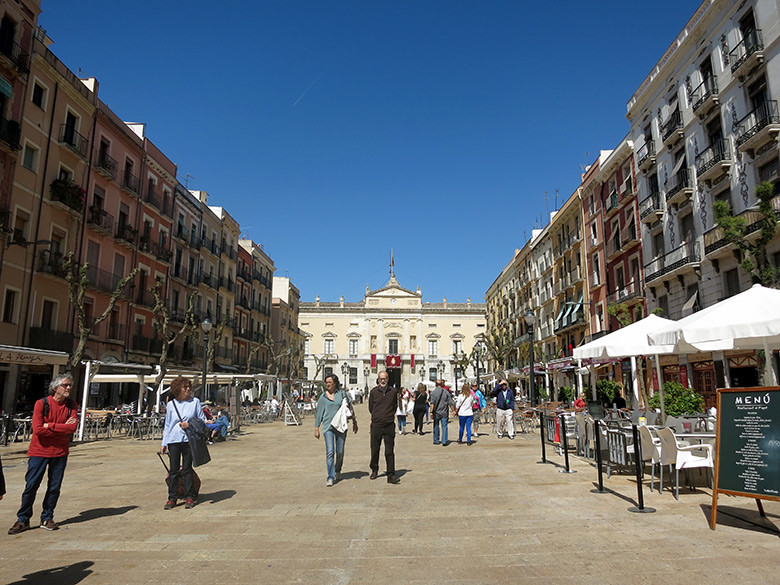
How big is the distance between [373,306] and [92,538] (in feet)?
251

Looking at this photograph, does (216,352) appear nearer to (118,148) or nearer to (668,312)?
(118,148)

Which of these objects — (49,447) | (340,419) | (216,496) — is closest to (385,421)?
(340,419)

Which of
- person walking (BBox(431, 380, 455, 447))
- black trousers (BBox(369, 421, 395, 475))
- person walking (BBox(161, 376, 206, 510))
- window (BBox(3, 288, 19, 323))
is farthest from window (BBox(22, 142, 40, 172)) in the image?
black trousers (BBox(369, 421, 395, 475))

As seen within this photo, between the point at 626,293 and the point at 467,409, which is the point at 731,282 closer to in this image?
the point at 626,293

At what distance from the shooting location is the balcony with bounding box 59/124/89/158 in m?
23.3

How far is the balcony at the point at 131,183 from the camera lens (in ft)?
92.1

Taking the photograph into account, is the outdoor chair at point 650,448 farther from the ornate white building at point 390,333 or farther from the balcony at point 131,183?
the ornate white building at point 390,333

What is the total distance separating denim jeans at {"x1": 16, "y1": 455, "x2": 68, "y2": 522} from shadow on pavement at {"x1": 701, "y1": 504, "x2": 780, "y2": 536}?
698 cm

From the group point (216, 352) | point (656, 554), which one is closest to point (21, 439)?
point (656, 554)

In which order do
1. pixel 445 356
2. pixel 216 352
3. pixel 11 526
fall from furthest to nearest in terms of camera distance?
pixel 445 356 < pixel 216 352 < pixel 11 526

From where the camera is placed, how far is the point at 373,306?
269 ft

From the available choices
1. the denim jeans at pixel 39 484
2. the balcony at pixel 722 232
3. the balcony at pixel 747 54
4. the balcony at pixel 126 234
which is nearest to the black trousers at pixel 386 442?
the denim jeans at pixel 39 484

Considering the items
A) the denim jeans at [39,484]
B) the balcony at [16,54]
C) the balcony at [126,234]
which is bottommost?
the denim jeans at [39,484]

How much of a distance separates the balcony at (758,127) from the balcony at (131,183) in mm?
26738
